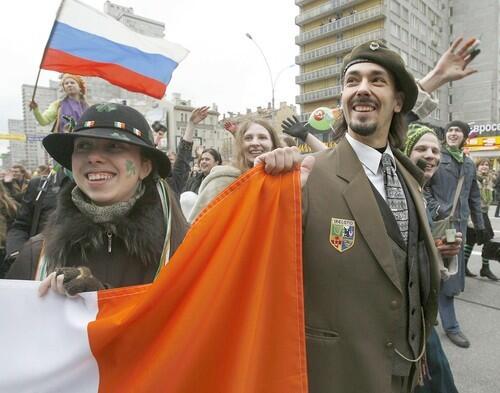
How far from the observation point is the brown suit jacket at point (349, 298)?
59.4 inches

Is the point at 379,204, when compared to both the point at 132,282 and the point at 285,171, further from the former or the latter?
the point at 132,282

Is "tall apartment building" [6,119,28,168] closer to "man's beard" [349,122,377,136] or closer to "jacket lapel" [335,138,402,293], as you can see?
"man's beard" [349,122,377,136]

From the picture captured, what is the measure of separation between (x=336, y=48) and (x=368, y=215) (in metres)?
54.6

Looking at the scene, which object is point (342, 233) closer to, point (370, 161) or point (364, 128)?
point (370, 161)

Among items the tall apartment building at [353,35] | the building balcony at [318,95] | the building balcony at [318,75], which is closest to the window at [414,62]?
the tall apartment building at [353,35]

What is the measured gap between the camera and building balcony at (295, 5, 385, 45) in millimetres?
46075

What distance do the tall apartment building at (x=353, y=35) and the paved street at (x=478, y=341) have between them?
154 ft

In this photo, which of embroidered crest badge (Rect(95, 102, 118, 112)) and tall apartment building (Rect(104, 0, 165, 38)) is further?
tall apartment building (Rect(104, 0, 165, 38))

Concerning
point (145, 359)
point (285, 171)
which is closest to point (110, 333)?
point (145, 359)

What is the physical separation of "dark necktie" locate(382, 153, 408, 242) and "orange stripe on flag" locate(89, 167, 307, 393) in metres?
0.59

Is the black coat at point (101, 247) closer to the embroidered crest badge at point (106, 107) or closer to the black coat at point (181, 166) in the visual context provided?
the embroidered crest badge at point (106, 107)

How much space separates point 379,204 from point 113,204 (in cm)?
119

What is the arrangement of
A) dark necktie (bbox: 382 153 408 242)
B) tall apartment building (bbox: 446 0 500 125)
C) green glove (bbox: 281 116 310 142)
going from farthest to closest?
tall apartment building (bbox: 446 0 500 125) < green glove (bbox: 281 116 310 142) < dark necktie (bbox: 382 153 408 242)

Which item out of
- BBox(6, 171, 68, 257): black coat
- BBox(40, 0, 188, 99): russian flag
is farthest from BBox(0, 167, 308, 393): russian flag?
BBox(40, 0, 188, 99): russian flag
